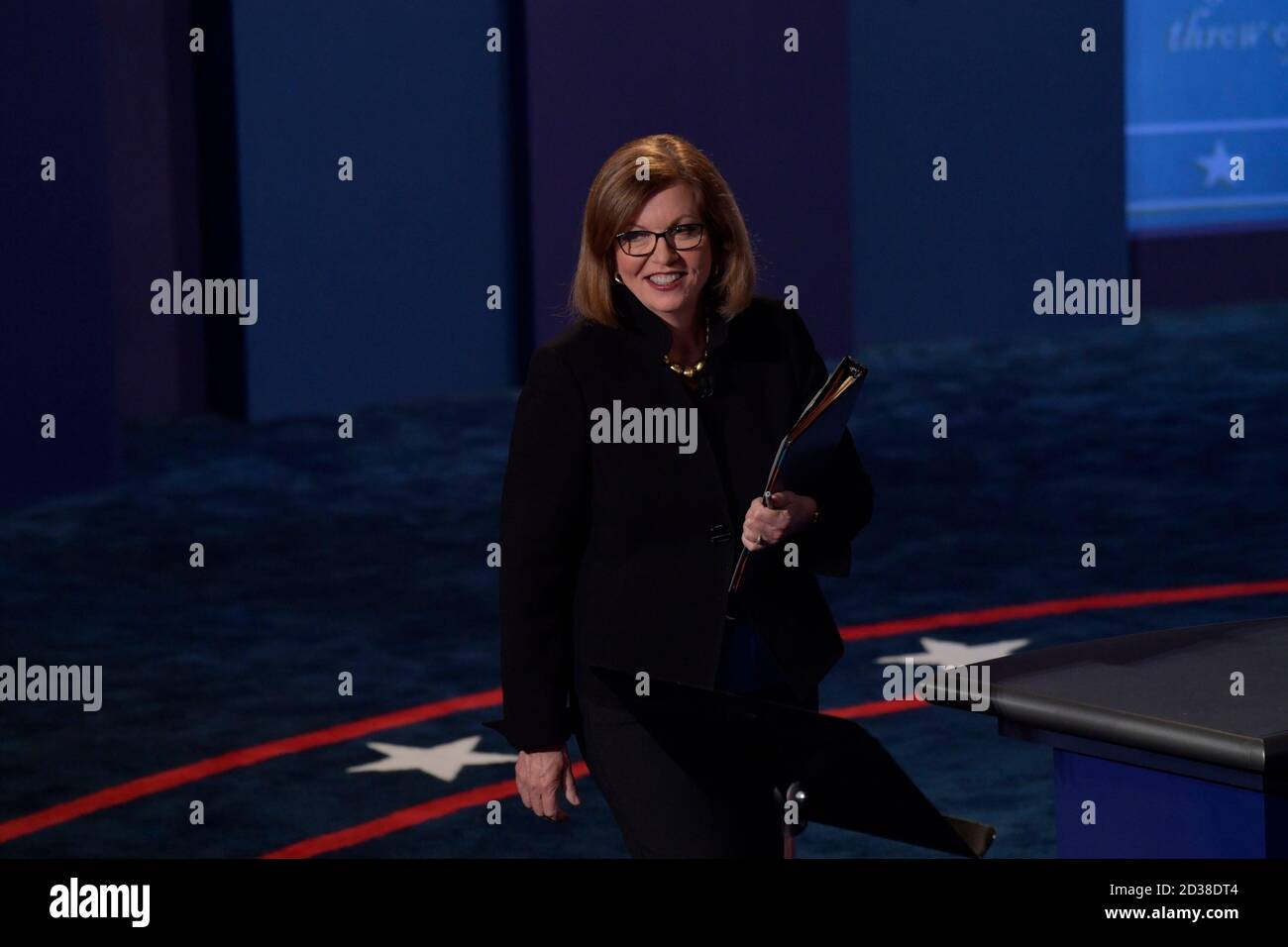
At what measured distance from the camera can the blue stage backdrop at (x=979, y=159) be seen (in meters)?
15.8

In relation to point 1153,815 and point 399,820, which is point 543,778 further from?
point 399,820

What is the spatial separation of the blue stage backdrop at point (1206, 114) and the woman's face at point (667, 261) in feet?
45.2

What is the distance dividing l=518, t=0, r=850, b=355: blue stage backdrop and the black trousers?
10.5m

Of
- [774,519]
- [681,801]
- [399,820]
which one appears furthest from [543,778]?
[399,820]

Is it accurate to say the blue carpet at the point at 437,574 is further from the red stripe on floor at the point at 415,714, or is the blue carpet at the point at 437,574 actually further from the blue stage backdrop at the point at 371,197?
the blue stage backdrop at the point at 371,197

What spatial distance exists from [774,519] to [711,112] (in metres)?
11.2

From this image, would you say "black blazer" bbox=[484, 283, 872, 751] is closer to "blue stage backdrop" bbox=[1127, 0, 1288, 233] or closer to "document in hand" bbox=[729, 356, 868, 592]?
"document in hand" bbox=[729, 356, 868, 592]

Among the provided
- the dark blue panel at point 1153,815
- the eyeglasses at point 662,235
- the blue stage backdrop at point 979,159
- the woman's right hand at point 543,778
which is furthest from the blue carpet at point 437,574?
the dark blue panel at point 1153,815

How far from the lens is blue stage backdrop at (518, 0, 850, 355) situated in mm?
14344

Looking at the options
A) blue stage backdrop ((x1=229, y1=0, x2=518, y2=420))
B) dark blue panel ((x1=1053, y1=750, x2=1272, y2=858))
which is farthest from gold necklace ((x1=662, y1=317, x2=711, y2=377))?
blue stage backdrop ((x1=229, y1=0, x2=518, y2=420))
